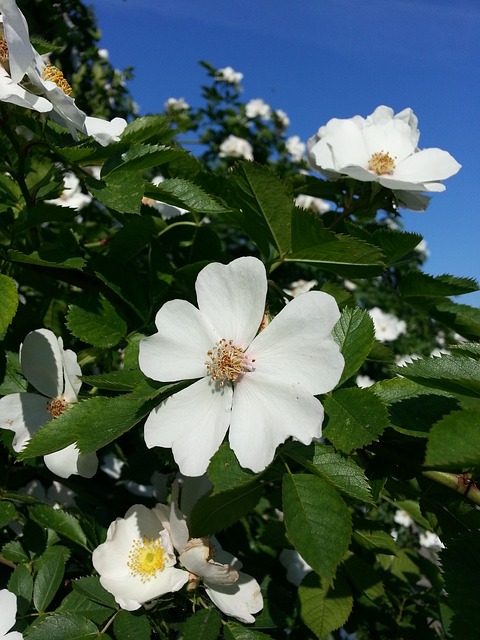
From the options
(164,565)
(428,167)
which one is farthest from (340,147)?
(164,565)

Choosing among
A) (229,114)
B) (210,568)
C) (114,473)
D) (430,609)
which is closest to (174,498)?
(210,568)

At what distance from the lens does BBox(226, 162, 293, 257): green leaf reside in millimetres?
930

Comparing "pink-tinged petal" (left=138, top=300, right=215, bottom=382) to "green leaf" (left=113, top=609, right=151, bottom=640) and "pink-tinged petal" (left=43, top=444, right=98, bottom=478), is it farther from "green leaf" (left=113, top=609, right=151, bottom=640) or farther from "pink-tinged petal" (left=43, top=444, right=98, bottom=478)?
"green leaf" (left=113, top=609, right=151, bottom=640)

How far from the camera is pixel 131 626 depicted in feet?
3.18

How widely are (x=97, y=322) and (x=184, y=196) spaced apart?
27 centimetres

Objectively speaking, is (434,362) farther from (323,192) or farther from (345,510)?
(323,192)

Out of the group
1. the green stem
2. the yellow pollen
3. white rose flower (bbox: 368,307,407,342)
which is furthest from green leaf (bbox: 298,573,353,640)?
white rose flower (bbox: 368,307,407,342)

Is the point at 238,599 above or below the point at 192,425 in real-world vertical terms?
below

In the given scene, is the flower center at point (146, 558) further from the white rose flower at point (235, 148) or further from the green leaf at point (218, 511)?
the white rose flower at point (235, 148)

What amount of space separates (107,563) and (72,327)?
42 centimetres

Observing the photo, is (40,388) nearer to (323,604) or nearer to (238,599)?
(238,599)

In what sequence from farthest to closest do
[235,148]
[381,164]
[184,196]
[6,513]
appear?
[235,148], [381,164], [6,513], [184,196]

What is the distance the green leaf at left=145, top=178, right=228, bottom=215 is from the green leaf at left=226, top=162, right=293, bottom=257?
0.04 m

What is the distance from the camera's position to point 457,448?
0.69 metres
